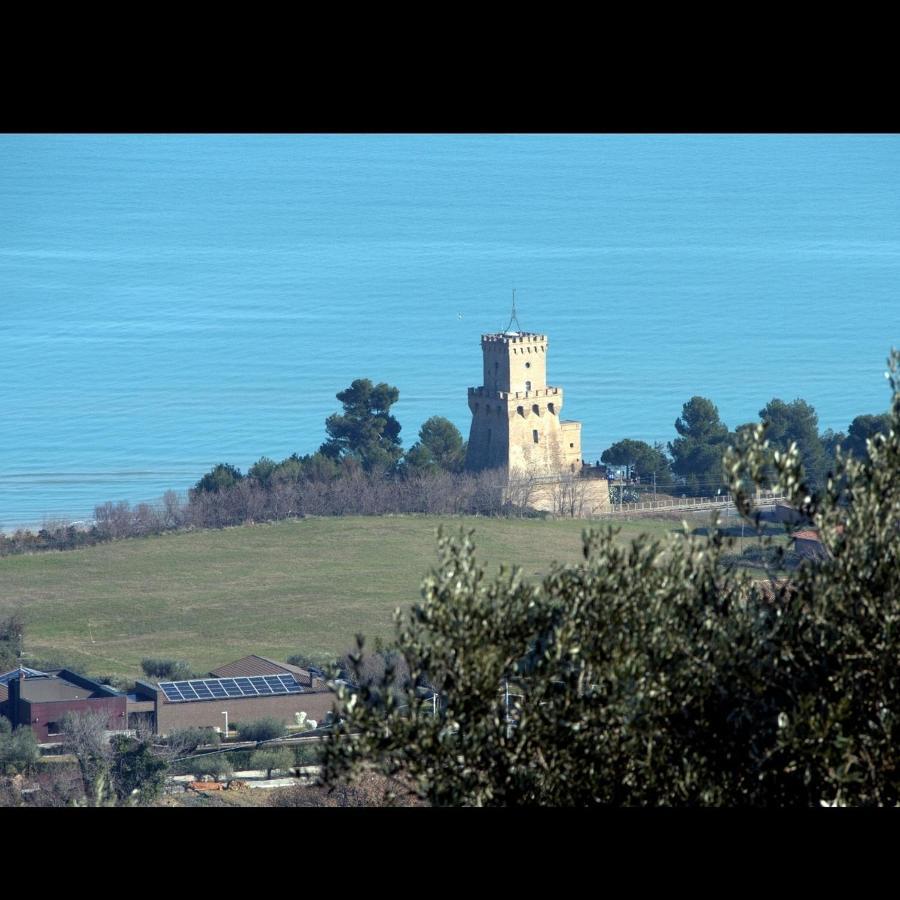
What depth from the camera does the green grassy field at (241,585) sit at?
2062 centimetres

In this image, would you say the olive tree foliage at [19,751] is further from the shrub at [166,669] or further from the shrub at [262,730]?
the shrub at [166,669]

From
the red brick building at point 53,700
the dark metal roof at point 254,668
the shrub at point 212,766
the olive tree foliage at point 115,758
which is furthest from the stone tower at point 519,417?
the shrub at point 212,766

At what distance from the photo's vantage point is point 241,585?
23.4 meters

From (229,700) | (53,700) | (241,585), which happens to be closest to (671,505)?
(241,585)

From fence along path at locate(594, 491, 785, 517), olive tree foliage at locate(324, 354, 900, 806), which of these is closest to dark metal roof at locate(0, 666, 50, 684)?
fence along path at locate(594, 491, 785, 517)

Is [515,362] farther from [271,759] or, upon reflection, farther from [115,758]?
[271,759]

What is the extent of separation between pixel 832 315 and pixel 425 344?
1237 centimetres

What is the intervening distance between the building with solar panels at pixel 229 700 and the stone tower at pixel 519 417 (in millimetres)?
13793

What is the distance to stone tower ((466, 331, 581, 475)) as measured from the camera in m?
31.6

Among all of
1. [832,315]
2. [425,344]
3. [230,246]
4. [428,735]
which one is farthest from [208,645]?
[230,246]

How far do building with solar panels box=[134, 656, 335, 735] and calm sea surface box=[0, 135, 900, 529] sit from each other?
12.0m
